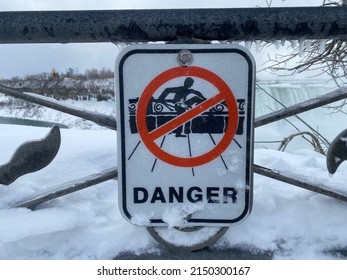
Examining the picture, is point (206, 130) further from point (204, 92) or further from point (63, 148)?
point (63, 148)

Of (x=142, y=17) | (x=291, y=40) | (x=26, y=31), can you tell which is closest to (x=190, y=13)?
(x=142, y=17)

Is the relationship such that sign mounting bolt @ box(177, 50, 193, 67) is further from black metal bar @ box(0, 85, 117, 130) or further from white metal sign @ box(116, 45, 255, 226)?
black metal bar @ box(0, 85, 117, 130)

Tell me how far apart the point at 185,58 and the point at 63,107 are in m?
0.35

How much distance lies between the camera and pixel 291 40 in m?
0.77

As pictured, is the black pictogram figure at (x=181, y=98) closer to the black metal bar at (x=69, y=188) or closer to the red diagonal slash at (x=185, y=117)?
the red diagonal slash at (x=185, y=117)

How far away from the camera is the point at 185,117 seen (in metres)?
0.72

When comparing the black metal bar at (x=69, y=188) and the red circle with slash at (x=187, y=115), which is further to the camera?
the black metal bar at (x=69, y=188)

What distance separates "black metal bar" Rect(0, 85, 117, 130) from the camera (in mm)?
856

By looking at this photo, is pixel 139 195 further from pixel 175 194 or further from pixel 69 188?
pixel 69 188

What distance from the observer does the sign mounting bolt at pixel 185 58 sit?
2.27ft

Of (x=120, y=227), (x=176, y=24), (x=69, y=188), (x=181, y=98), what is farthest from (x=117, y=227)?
(x=176, y=24)

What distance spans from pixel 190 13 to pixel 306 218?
1.87 ft

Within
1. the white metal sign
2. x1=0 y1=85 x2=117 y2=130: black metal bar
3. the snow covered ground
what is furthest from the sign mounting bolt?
the snow covered ground

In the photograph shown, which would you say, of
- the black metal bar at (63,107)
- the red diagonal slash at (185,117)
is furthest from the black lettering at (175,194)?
the black metal bar at (63,107)
